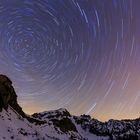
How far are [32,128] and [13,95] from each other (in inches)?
599

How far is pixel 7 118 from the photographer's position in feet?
187

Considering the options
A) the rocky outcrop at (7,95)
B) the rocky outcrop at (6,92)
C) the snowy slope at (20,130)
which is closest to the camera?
the snowy slope at (20,130)

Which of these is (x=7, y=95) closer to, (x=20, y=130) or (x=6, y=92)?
(x=6, y=92)

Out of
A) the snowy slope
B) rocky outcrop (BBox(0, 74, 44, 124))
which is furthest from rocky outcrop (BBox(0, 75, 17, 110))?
the snowy slope

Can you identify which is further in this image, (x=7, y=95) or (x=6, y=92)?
(x=7, y=95)

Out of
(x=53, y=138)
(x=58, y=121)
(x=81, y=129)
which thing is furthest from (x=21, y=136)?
(x=81, y=129)

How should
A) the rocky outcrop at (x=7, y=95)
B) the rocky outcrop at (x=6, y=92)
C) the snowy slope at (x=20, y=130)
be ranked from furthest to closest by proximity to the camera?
the rocky outcrop at (x=7, y=95) < the rocky outcrop at (x=6, y=92) < the snowy slope at (x=20, y=130)

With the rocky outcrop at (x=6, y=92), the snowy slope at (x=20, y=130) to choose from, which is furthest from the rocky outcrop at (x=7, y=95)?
the snowy slope at (x=20, y=130)

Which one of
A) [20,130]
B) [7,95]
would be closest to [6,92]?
[7,95]

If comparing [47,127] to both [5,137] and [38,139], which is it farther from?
[5,137]

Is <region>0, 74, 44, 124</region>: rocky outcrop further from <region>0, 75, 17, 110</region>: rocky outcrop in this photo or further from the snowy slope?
the snowy slope

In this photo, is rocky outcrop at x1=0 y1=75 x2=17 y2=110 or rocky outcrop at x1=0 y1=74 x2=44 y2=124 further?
rocky outcrop at x1=0 y1=74 x2=44 y2=124

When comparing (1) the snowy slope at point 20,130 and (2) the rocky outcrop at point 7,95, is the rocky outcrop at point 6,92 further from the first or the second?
(1) the snowy slope at point 20,130

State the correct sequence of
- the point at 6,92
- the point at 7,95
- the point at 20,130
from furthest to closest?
1. the point at 7,95
2. the point at 6,92
3. the point at 20,130
